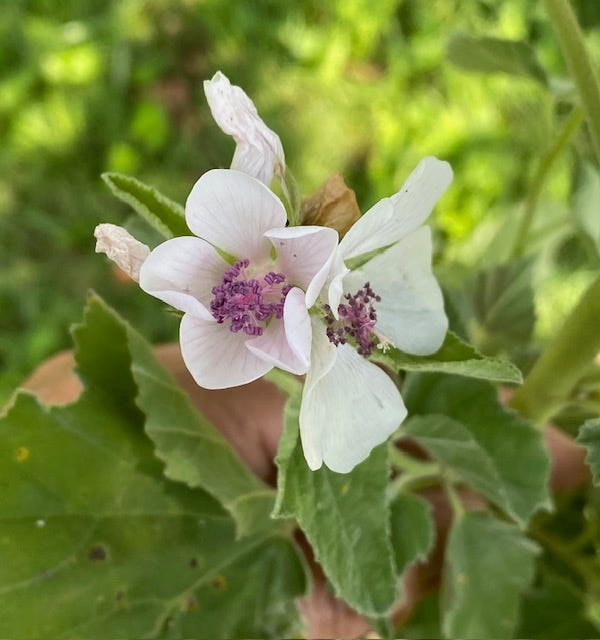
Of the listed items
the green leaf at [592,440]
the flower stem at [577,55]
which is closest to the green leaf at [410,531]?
the green leaf at [592,440]

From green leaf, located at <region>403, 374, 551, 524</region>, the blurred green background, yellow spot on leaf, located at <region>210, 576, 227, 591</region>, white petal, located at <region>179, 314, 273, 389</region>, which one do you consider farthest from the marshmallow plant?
the blurred green background

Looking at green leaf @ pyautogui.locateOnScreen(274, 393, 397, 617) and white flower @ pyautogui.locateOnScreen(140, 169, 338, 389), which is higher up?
white flower @ pyautogui.locateOnScreen(140, 169, 338, 389)

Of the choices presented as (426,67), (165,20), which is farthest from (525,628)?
(165,20)

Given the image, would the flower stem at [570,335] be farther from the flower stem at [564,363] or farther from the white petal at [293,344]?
the white petal at [293,344]

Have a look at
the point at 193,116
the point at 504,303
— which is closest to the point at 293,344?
the point at 504,303

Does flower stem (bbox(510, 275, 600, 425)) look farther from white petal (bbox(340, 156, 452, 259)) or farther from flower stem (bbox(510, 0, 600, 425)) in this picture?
white petal (bbox(340, 156, 452, 259))

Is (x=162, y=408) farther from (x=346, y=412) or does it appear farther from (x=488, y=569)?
(x=488, y=569)

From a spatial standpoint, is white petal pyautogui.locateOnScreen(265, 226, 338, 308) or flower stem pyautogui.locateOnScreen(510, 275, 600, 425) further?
flower stem pyautogui.locateOnScreen(510, 275, 600, 425)
